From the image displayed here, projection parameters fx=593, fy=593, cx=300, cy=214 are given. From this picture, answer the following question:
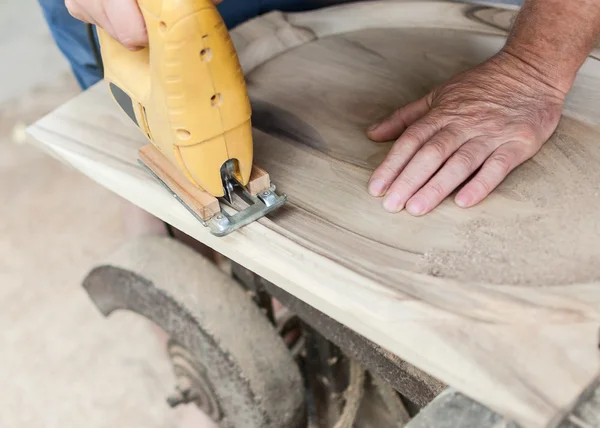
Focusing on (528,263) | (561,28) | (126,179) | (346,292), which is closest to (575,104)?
(561,28)

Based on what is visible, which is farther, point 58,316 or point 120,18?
point 58,316

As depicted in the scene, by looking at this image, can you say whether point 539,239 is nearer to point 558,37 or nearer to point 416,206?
point 416,206

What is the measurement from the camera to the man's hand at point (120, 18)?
0.52m

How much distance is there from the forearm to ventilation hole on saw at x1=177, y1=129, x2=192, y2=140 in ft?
1.42

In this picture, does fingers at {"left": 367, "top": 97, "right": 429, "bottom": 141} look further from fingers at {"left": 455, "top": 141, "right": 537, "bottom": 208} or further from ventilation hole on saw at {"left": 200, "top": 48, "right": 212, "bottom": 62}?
ventilation hole on saw at {"left": 200, "top": 48, "right": 212, "bottom": 62}

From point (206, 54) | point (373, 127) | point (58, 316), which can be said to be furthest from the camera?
point (58, 316)

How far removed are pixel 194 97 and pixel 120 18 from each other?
0.09m

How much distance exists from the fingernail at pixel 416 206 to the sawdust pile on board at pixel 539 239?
4 centimetres

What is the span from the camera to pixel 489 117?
0.70 m

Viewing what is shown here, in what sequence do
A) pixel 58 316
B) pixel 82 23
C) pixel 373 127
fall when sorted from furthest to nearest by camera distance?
1. pixel 58 316
2. pixel 82 23
3. pixel 373 127

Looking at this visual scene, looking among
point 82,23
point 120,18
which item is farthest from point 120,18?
point 82,23

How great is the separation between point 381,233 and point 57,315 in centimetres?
130

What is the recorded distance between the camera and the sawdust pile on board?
1.77ft

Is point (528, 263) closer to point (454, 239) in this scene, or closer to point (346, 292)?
point (454, 239)
